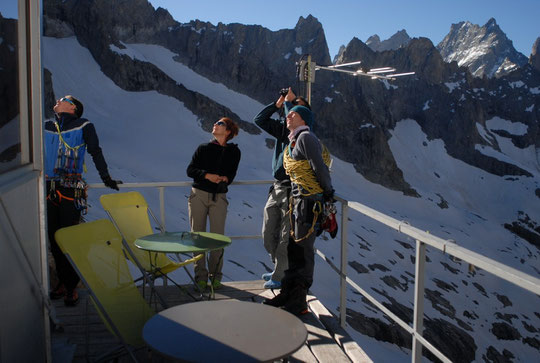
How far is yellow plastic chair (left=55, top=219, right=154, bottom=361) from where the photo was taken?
3.18 m

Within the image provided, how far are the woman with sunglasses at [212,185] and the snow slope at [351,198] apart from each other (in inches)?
209

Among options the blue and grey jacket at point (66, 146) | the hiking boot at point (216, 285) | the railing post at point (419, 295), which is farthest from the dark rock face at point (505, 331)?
the blue and grey jacket at point (66, 146)

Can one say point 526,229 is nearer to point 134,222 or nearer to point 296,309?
point 296,309

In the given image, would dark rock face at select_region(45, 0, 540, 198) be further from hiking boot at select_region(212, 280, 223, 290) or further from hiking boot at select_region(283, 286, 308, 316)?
hiking boot at select_region(283, 286, 308, 316)

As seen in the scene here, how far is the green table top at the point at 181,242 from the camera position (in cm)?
Result: 392

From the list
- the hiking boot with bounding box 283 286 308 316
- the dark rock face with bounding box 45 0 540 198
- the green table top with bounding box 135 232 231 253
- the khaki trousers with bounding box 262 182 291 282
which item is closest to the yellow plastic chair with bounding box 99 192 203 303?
the green table top with bounding box 135 232 231 253

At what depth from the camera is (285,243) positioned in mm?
4934

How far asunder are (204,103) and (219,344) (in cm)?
4818

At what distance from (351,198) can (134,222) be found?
4560 centimetres

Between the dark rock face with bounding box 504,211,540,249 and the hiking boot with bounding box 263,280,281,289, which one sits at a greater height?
the hiking boot with bounding box 263,280,281,289

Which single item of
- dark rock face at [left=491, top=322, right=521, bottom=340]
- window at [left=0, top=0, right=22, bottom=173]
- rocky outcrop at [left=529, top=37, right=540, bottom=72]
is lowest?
dark rock face at [left=491, top=322, right=521, bottom=340]

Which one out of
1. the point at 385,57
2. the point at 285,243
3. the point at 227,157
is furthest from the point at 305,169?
the point at 385,57

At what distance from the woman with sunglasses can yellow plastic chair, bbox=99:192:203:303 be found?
A: 20.2 inches

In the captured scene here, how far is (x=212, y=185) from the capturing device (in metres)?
5.35
